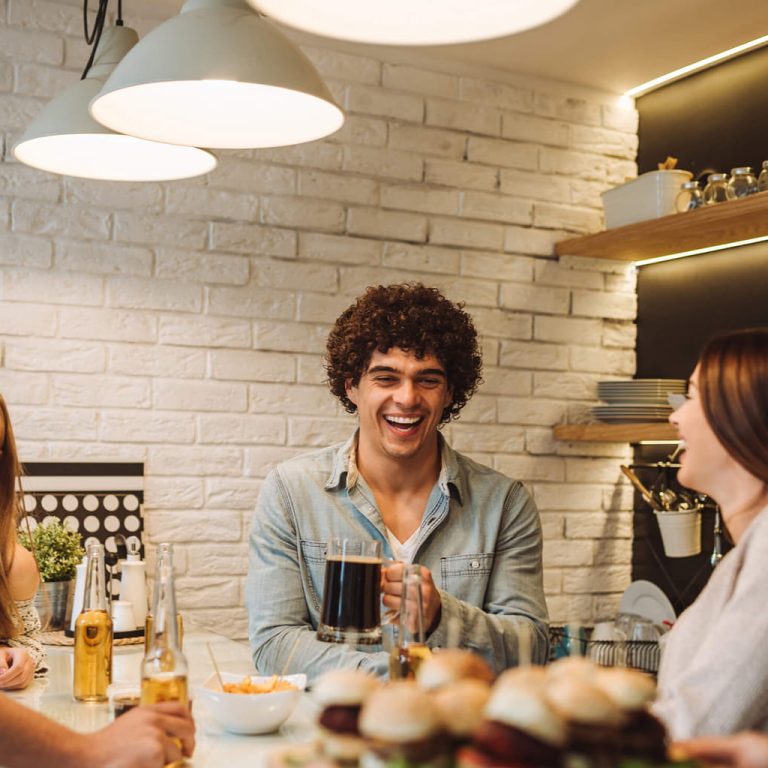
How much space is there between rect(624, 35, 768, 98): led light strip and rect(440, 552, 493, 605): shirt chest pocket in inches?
78.8

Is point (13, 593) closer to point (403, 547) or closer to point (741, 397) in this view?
point (403, 547)

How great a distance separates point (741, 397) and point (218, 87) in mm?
938

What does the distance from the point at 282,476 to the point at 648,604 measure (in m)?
1.70

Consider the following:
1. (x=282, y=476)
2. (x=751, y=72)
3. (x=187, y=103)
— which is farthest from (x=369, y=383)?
(x=751, y=72)

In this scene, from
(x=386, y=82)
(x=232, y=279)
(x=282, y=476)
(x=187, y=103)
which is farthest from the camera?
(x=386, y=82)

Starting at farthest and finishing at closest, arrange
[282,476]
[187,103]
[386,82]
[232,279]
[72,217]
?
[386,82], [232,279], [72,217], [282,476], [187,103]

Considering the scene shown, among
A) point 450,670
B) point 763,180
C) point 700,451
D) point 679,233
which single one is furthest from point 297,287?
point 450,670

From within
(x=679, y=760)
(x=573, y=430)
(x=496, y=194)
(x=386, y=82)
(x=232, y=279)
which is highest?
(x=386, y=82)

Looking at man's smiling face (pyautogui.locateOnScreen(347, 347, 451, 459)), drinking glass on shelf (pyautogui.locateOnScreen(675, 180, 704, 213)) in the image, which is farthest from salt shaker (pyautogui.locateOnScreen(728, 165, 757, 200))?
man's smiling face (pyautogui.locateOnScreen(347, 347, 451, 459))

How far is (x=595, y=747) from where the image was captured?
740 mm

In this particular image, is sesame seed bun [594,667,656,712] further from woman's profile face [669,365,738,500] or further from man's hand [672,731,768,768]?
woman's profile face [669,365,738,500]

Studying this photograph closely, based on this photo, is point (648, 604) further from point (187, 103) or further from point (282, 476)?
point (187, 103)

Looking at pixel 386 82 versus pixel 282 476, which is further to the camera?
pixel 386 82

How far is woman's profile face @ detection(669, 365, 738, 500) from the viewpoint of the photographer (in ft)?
5.25
